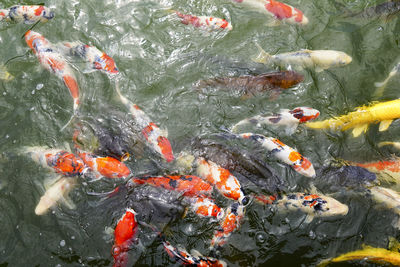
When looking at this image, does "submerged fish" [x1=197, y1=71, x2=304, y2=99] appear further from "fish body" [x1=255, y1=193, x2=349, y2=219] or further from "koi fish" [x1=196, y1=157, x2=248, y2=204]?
"fish body" [x1=255, y1=193, x2=349, y2=219]

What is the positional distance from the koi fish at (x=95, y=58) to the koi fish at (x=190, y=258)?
9.85ft

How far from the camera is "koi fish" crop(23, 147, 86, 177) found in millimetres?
4461

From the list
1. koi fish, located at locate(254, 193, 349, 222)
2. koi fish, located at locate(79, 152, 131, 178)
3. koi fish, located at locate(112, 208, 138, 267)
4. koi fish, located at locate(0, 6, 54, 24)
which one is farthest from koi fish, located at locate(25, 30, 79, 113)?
koi fish, located at locate(254, 193, 349, 222)

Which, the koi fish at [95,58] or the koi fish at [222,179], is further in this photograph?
the koi fish at [95,58]

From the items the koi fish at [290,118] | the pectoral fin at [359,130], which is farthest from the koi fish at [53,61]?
the pectoral fin at [359,130]

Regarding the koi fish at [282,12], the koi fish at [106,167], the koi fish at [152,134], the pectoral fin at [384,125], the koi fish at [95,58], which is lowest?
the koi fish at [106,167]

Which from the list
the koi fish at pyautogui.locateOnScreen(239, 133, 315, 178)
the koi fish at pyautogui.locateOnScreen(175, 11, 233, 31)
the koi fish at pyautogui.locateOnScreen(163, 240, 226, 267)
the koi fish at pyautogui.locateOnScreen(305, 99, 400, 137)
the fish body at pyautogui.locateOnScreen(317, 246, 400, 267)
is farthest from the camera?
the koi fish at pyautogui.locateOnScreen(175, 11, 233, 31)

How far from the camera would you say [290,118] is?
489cm

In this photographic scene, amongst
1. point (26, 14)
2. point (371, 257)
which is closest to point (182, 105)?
point (371, 257)

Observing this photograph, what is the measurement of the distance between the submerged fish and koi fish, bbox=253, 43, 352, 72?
45 cm

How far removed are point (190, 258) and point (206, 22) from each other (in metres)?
4.09

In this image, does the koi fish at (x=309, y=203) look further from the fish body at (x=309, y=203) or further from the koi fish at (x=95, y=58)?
the koi fish at (x=95, y=58)

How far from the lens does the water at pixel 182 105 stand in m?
4.17

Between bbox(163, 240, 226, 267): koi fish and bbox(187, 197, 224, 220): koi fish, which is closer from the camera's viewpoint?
bbox(163, 240, 226, 267): koi fish
